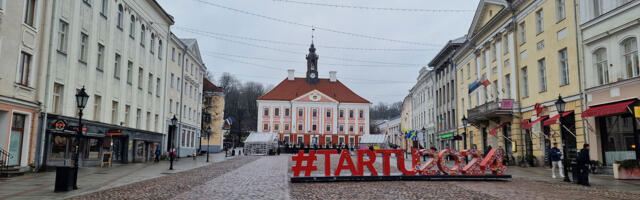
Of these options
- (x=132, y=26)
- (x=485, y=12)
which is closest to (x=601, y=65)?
(x=485, y=12)

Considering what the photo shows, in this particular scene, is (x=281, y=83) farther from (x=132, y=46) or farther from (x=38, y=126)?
(x=38, y=126)

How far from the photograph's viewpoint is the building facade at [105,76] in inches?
834

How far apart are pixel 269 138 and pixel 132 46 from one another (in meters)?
25.4

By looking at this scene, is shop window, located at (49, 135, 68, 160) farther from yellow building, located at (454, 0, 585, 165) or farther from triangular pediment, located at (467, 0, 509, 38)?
triangular pediment, located at (467, 0, 509, 38)

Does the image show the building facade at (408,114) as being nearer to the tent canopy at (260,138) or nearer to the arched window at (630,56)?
the tent canopy at (260,138)

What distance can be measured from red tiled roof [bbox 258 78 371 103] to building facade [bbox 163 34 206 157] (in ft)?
127

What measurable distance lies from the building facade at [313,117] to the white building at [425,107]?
24.0m

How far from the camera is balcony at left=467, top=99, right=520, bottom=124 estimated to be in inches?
1161

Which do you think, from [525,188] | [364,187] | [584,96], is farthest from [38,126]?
[584,96]

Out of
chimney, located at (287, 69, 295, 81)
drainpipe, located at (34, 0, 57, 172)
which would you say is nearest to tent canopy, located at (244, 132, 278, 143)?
drainpipe, located at (34, 0, 57, 172)

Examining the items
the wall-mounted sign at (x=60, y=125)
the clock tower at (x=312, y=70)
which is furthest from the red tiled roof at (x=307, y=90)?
the wall-mounted sign at (x=60, y=125)

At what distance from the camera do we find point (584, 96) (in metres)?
21.8

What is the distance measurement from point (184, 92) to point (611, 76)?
122 ft

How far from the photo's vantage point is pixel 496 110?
29.7 m
